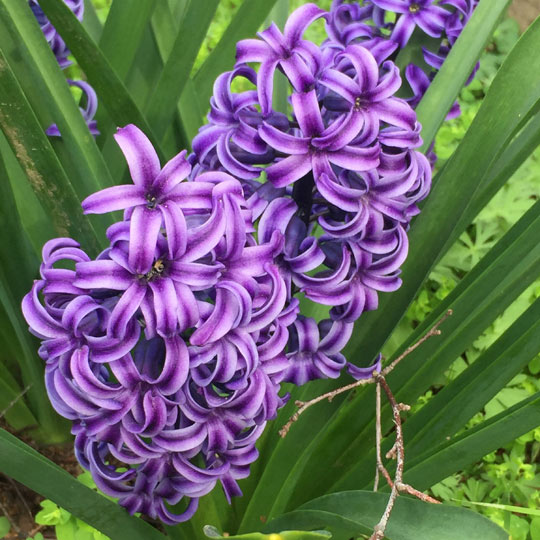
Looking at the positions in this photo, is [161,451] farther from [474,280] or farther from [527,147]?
[527,147]

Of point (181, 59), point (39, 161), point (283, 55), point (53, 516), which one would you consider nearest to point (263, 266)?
point (283, 55)

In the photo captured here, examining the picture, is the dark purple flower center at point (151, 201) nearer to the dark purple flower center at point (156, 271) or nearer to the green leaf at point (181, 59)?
the dark purple flower center at point (156, 271)

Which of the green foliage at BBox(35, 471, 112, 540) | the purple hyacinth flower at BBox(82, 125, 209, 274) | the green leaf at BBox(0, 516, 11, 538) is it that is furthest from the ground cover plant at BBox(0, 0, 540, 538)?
the green leaf at BBox(0, 516, 11, 538)

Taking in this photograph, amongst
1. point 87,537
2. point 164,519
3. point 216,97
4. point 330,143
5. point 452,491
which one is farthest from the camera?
point 452,491

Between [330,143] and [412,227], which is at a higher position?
[330,143]

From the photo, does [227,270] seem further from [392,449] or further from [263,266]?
[392,449]

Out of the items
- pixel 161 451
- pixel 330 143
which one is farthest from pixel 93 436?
pixel 330 143

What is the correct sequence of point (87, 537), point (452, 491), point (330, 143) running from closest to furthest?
point (330, 143) < point (87, 537) < point (452, 491)
